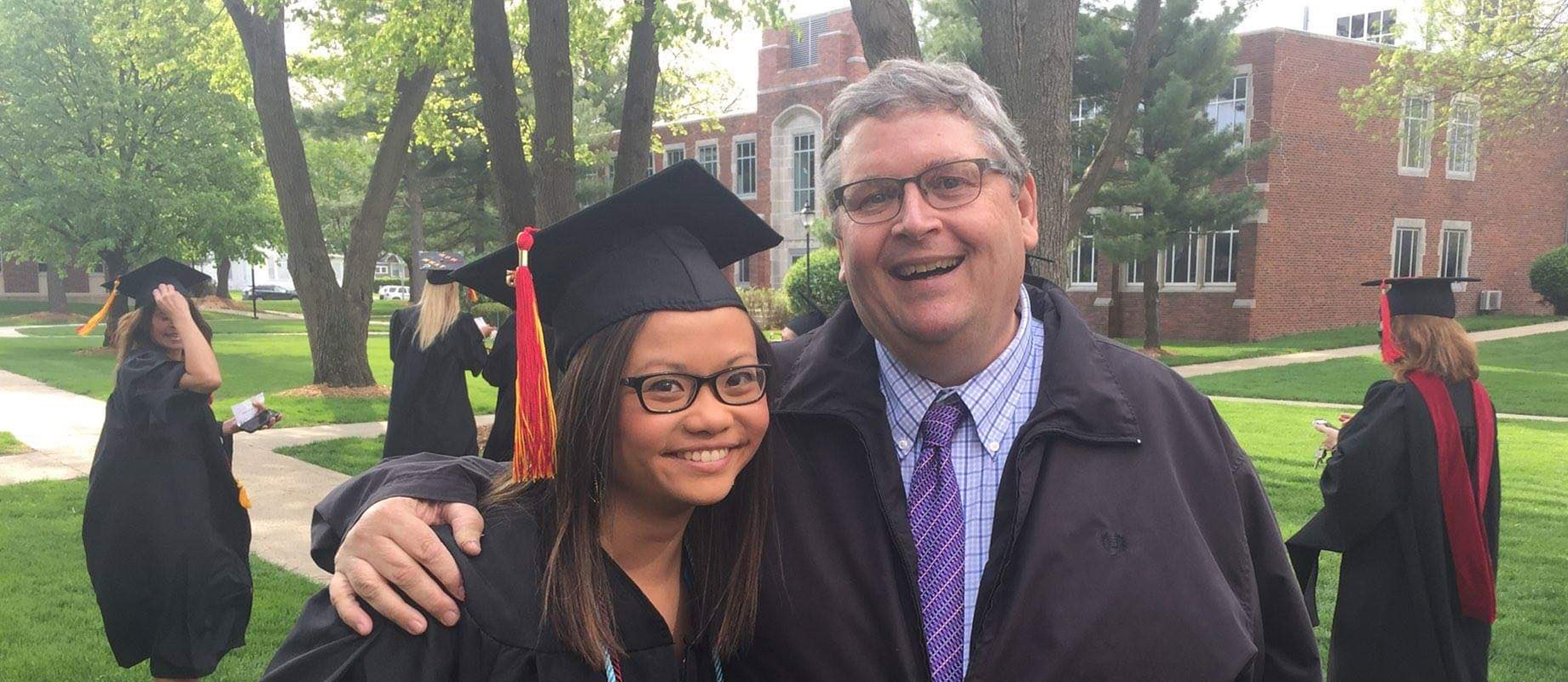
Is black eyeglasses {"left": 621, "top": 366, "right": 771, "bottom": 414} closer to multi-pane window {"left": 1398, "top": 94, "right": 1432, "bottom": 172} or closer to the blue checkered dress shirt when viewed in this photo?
the blue checkered dress shirt

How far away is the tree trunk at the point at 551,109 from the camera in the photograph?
7.92 metres

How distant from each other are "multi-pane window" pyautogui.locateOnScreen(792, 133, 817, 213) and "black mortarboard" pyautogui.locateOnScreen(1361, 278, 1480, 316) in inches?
1104

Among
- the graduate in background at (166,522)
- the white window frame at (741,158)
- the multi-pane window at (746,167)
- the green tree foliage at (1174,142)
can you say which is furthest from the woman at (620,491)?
the multi-pane window at (746,167)

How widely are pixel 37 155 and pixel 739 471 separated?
29.6 metres

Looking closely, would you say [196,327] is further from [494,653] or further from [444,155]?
[444,155]

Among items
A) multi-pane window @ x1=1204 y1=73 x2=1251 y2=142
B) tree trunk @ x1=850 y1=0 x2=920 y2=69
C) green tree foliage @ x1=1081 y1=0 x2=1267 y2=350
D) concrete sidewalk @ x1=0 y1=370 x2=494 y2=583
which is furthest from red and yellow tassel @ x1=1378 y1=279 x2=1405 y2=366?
multi-pane window @ x1=1204 y1=73 x2=1251 y2=142

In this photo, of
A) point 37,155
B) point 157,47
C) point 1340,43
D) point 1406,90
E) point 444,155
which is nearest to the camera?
point 1406,90

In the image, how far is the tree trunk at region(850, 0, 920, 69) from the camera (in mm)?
5211

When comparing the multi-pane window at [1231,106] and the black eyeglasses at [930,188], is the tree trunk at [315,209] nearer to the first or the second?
the black eyeglasses at [930,188]

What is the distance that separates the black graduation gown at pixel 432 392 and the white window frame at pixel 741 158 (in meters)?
27.5

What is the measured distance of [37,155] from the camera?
2517 centimetres

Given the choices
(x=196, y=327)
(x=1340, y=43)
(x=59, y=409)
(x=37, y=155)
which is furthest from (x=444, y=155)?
(x=196, y=327)

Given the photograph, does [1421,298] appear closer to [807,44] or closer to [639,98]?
[639,98]

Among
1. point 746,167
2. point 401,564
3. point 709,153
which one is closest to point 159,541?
point 401,564
